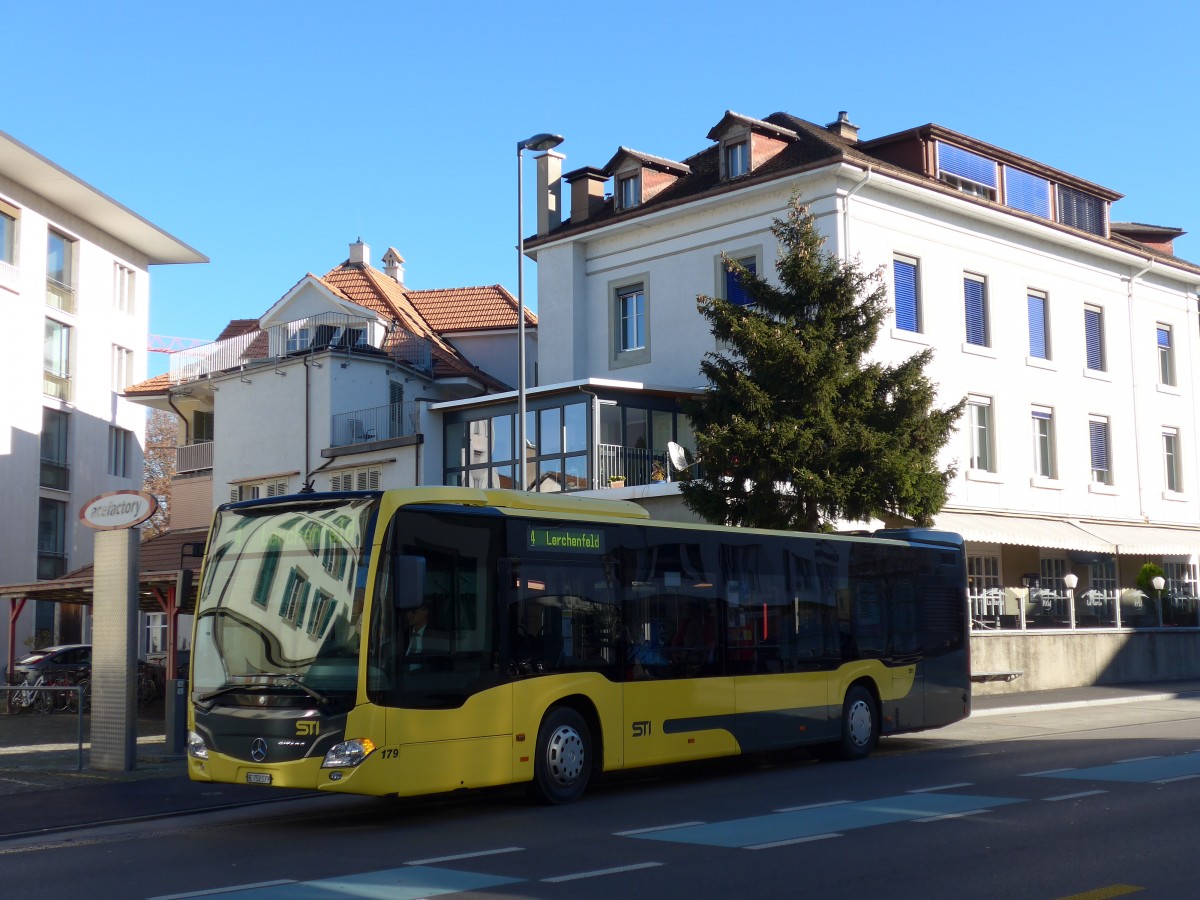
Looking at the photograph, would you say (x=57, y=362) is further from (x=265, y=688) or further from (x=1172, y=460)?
(x=265, y=688)

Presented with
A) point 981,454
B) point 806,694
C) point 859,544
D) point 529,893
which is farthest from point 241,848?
point 981,454

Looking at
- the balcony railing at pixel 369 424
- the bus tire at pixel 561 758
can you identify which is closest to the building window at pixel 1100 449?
the balcony railing at pixel 369 424

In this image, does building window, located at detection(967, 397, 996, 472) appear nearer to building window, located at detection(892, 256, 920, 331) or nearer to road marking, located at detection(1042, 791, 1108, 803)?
building window, located at detection(892, 256, 920, 331)

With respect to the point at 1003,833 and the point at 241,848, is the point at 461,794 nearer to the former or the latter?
the point at 241,848

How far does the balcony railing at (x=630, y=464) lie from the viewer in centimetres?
3086

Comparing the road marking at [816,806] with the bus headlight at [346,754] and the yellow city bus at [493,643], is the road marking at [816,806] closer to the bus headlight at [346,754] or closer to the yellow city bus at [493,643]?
the yellow city bus at [493,643]

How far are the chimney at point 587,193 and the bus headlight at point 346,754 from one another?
2722 cm

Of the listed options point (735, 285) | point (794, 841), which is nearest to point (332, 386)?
point (735, 285)

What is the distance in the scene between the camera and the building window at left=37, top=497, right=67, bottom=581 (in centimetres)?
4681

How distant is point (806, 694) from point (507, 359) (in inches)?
1062

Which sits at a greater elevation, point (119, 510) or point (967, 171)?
point (967, 171)

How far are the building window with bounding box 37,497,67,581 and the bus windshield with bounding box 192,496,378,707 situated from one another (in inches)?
1450

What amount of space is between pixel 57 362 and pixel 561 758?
39.7m

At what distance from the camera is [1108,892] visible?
8.46 m
